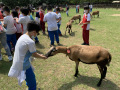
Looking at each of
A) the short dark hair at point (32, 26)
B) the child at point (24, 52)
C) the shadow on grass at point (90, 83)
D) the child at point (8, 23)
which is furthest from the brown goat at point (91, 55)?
the child at point (8, 23)

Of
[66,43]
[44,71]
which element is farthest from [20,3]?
[44,71]

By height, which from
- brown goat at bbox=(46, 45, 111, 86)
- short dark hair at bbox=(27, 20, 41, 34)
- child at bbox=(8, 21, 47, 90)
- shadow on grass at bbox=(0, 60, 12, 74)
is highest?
short dark hair at bbox=(27, 20, 41, 34)

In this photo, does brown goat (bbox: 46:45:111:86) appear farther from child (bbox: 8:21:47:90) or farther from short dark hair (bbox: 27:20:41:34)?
short dark hair (bbox: 27:20:41:34)

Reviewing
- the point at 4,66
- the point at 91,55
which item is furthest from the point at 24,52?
the point at 4,66

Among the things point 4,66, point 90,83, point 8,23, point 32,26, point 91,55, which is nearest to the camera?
point 32,26

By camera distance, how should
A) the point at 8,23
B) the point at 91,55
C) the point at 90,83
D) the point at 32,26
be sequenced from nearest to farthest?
the point at 32,26
the point at 91,55
the point at 90,83
the point at 8,23

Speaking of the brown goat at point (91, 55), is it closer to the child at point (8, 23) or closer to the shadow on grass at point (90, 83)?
the shadow on grass at point (90, 83)

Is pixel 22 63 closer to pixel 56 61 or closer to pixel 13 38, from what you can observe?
Result: pixel 56 61

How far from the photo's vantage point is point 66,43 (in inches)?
293

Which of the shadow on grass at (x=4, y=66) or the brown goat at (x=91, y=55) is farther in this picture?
the shadow on grass at (x=4, y=66)

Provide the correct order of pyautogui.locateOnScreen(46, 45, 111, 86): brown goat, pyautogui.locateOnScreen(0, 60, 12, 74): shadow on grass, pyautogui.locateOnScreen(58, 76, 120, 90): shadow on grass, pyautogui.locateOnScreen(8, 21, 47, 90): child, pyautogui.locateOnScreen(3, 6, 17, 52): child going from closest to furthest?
pyautogui.locateOnScreen(8, 21, 47, 90): child, pyautogui.locateOnScreen(46, 45, 111, 86): brown goat, pyautogui.locateOnScreen(58, 76, 120, 90): shadow on grass, pyautogui.locateOnScreen(0, 60, 12, 74): shadow on grass, pyautogui.locateOnScreen(3, 6, 17, 52): child

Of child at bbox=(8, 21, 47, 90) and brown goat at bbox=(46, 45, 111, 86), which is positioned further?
brown goat at bbox=(46, 45, 111, 86)

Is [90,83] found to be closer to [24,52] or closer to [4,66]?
[24,52]

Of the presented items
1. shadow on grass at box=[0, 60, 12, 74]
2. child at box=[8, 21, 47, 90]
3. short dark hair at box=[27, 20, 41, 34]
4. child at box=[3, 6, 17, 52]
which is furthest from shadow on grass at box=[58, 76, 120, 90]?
child at box=[3, 6, 17, 52]
